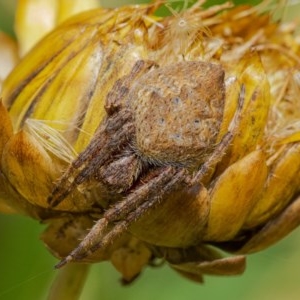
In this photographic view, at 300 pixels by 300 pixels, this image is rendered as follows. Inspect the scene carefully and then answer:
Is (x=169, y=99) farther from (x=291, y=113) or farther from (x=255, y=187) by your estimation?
(x=291, y=113)

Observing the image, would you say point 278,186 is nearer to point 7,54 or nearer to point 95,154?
point 95,154

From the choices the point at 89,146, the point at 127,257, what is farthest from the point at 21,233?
the point at 89,146

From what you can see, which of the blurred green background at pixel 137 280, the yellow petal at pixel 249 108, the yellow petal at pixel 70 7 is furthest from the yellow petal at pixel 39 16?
the yellow petal at pixel 249 108

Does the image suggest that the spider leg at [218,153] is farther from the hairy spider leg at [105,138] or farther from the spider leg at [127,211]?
the hairy spider leg at [105,138]

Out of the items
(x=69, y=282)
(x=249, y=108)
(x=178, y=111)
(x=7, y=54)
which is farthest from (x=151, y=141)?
(x=7, y=54)

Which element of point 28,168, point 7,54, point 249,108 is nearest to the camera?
point 28,168

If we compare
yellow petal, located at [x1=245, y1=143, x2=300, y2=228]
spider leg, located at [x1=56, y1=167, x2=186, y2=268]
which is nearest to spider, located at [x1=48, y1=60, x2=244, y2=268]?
spider leg, located at [x1=56, y1=167, x2=186, y2=268]
